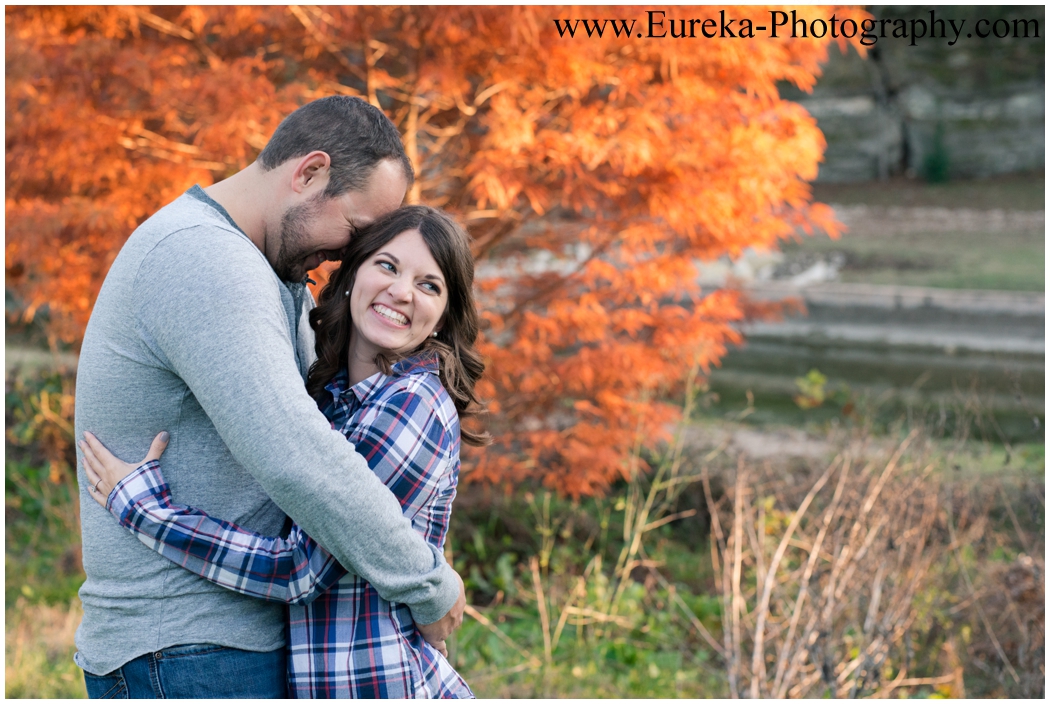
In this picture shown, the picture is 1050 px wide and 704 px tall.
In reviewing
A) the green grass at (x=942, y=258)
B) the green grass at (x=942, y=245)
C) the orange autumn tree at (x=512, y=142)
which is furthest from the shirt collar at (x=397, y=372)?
the green grass at (x=942, y=258)

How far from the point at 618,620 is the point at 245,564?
337cm

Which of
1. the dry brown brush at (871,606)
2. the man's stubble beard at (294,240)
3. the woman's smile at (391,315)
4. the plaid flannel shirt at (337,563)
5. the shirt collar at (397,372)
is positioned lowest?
the dry brown brush at (871,606)

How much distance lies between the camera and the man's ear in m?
1.81

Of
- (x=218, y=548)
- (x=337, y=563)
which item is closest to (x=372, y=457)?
(x=337, y=563)

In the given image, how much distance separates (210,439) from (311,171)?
1.81ft

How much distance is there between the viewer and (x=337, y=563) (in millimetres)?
1629

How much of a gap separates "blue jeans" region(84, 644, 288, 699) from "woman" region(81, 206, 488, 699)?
0.23 ft

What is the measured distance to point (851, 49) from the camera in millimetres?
26859

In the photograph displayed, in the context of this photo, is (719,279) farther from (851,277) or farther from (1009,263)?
(1009,263)

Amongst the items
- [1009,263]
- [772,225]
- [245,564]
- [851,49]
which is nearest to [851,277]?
[1009,263]

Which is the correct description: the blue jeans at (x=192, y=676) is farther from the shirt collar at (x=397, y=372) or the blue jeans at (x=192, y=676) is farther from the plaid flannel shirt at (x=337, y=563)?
the shirt collar at (x=397, y=372)

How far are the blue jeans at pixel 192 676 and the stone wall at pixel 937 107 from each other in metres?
26.0

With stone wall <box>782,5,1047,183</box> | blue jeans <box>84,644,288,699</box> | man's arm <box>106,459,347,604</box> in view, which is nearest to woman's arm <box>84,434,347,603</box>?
man's arm <box>106,459,347,604</box>

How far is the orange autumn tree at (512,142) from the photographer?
175 inches
